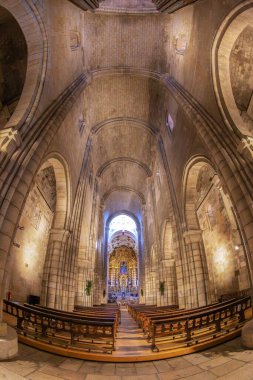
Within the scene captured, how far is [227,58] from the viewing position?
27.5 ft

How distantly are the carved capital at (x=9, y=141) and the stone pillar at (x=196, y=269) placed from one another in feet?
28.8

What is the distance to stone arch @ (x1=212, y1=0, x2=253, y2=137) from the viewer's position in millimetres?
7203

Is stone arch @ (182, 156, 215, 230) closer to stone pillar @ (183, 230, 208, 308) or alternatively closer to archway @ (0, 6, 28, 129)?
stone pillar @ (183, 230, 208, 308)

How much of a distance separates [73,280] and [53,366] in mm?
7552

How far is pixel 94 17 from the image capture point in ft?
40.0

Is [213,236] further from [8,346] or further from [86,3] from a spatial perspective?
[86,3]

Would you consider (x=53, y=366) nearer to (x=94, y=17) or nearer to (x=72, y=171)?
(x=72, y=171)

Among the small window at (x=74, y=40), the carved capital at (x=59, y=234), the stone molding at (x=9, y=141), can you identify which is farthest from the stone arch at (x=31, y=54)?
the carved capital at (x=59, y=234)

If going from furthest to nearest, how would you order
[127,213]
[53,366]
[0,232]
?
[127,213] → [0,232] → [53,366]

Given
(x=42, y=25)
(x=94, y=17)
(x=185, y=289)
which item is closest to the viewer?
(x=42, y=25)

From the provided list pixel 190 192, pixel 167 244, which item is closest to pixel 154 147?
pixel 190 192

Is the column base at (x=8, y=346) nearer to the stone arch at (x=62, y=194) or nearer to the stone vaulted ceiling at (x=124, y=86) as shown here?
the stone arch at (x=62, y=194)

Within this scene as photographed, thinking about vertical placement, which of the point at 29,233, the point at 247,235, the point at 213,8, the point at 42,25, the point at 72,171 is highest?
the point at 213,8

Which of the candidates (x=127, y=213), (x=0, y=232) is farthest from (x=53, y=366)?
(x=127, y=213)
